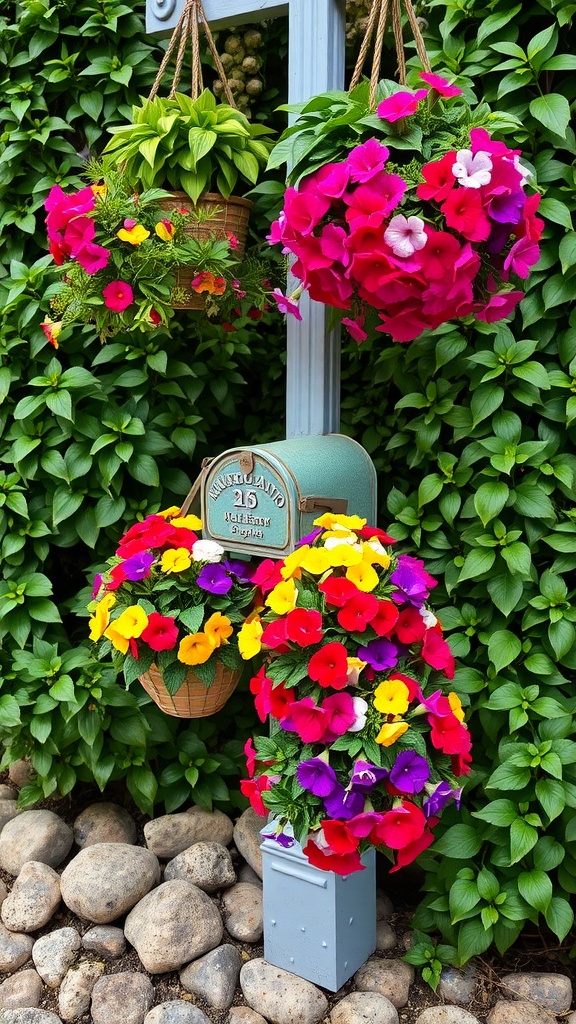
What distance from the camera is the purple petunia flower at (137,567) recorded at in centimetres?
178

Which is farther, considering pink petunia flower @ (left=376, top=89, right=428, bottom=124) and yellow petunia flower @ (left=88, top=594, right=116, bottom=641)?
yellow petunia flower @ (left=88, top=594, right=116, bottom=641)

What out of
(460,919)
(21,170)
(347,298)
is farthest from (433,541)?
(21,170)

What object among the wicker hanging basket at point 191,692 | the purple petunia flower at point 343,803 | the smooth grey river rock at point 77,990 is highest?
the purple petunia flower at point 343,803

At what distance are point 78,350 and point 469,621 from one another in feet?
4.28

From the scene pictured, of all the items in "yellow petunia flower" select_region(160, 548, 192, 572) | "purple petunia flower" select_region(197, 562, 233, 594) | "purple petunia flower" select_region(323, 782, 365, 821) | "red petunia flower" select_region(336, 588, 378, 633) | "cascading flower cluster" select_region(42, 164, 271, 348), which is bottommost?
→ "purple petunia flower" select_region(323, 782, 365, 821)

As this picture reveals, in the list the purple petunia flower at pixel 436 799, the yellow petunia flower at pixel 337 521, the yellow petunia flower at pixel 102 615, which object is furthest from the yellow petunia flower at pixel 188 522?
the purple petunia flower at pixel 436 799

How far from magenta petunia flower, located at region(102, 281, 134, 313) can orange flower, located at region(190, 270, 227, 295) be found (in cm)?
14

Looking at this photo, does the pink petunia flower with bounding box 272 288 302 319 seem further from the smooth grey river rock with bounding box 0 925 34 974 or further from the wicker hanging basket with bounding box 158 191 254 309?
the smooth grey river rock with bounding box 0 925 34 974

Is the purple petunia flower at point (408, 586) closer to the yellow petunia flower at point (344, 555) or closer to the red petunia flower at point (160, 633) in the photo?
the yellow petunia flower at point (344, 555)

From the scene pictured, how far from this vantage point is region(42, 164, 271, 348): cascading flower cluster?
1.79 metres

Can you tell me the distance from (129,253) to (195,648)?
0.87 metres

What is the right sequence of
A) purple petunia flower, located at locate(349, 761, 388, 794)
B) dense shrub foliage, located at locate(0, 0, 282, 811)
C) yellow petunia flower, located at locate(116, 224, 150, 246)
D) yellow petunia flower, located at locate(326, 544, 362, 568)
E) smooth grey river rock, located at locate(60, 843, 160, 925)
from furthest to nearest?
dense shrub foliage, located at locate(0, 0, 282, 811), smooth grey river rock, located at locate(60, 843, 160, 925), yellow petunia flower, located at locate(116, 224, 150, 246), yellow petunia flower, located at locate(326, 544, 362, 568), purple petunia flower, located at locate(349, 761, 388, 794)

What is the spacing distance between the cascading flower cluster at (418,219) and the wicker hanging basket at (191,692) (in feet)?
2.77

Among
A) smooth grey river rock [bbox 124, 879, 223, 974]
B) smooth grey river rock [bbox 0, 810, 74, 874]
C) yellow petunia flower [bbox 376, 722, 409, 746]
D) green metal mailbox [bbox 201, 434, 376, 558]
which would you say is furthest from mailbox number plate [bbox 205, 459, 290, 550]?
smooth grey river rock [bbox 0, 810, 74, 874]
